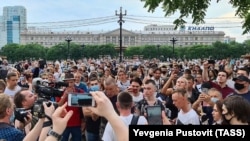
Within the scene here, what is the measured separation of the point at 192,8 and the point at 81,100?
6025mm

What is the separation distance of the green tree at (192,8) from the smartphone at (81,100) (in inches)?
224

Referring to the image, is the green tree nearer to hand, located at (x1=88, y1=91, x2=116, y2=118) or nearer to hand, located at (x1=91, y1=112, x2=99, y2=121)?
hand, located at (x1=91, y1=112, x2=99, y2=121)

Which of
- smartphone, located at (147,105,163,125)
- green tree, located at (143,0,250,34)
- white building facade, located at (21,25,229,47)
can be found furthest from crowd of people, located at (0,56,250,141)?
white building facade, located at (21,25,229,47)

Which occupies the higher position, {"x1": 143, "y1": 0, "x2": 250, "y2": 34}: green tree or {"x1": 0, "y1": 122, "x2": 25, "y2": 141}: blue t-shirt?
{"x1": 143, "y1": 0, "x2": 250, "y2": 34}: green tree

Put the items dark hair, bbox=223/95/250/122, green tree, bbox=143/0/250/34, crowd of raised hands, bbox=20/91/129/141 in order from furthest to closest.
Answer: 1. green tree, bbox=143/0/250/34
2. dark hair, bbox=223/95/250/122
3. crowd of raised hands, bbox=20/91/129/141

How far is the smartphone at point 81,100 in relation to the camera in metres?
3.08

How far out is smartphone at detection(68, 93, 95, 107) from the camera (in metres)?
3.08

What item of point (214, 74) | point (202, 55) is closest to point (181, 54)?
point (202, 55)

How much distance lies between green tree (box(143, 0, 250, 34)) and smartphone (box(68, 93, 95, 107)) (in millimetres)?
5699

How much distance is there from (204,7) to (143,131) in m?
6.71

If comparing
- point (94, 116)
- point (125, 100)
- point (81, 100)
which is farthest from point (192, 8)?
point (81, 100)

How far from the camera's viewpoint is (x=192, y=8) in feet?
28.9

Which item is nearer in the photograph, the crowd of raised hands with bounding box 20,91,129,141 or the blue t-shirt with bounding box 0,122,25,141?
the crowd of raised hands with bounding box 20,91,129,141

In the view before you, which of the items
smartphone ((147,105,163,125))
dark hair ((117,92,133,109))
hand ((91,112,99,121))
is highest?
dark hair ((117,92,133,109))
